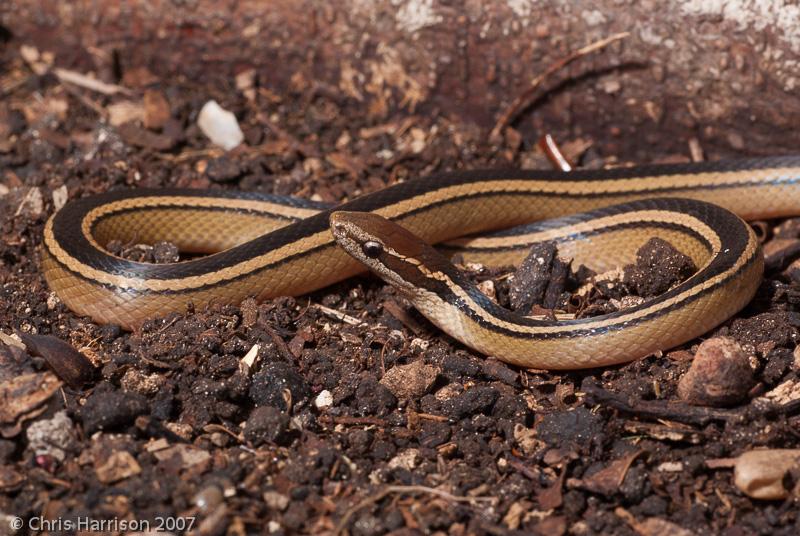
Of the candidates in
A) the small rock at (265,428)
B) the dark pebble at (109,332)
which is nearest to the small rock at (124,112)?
the dark pebble at (109,332)

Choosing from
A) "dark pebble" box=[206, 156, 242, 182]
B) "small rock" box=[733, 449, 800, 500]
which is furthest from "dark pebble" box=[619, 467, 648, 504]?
"dark pebble" box=[206, 156, 242, 182]

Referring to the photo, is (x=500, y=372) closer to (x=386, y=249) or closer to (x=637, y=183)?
(x=386, y=249)

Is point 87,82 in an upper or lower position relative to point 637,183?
upper

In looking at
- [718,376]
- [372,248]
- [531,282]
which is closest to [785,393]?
[718,376]

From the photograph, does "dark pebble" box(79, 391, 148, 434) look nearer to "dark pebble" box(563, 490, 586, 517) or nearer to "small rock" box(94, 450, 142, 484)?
"small rock" box(94, 450, 142, 484)

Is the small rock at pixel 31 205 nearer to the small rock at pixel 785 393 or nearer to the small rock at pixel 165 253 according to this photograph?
the small rock at pixel 165 253

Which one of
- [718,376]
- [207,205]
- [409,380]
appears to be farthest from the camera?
[207,205]
